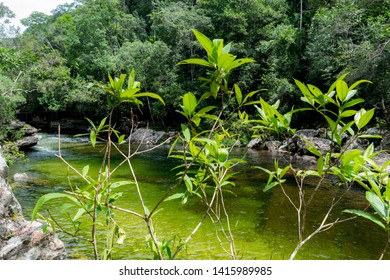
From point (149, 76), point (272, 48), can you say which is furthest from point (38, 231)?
point (149, 76)

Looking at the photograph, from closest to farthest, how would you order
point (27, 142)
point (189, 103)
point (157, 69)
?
point (189, 103)
point (27, 142)
point (157, 69)

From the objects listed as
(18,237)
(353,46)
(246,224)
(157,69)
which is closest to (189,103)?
(18,237)

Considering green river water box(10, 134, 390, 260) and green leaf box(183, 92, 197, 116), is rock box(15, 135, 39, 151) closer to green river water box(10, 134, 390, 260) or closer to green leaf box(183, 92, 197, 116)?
green river water box(10, 134, 390, 260)

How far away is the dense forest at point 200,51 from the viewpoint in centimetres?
1383

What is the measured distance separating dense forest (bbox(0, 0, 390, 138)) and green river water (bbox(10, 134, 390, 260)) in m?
4.42

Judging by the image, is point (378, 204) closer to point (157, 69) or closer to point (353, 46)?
point (353, 46)

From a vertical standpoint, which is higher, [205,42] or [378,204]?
[205,42]

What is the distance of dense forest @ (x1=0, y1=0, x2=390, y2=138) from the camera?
13.8m

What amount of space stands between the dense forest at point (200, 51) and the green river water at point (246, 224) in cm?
442

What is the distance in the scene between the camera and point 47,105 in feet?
94.0

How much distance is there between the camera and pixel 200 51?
966 inches

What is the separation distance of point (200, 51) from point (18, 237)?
22.4 metres

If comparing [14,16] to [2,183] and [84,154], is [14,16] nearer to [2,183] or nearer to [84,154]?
[84,154]
